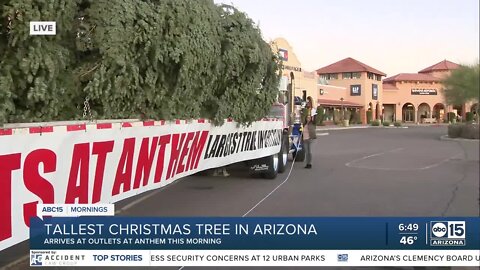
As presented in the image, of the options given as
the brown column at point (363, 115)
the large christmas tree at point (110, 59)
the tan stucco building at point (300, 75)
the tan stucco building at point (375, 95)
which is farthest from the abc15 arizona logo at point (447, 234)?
the brown column at point (363, 115)

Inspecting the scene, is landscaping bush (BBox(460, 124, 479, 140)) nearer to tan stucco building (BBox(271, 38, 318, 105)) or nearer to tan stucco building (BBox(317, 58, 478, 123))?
tan stucco building (BBox(271, 38, 318, 105))

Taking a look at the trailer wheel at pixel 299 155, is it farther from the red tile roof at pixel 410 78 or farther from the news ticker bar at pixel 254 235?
the red tile roof at pixel 410 78

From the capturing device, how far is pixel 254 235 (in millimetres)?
4180

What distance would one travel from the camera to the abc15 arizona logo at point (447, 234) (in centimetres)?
409

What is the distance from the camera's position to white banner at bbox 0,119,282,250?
3936mm

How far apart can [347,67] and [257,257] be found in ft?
241

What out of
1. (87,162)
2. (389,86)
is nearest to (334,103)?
(389,86)

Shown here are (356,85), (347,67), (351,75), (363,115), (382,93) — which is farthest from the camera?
(382,93)

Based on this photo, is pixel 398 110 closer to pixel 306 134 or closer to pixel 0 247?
pixel 306 134


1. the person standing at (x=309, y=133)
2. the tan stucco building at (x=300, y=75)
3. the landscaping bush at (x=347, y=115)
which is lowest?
the person standing at (x=309, y=133)

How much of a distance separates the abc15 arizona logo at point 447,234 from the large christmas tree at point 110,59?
150 inches

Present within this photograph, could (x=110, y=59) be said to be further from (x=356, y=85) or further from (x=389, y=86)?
(x=389, y=86)

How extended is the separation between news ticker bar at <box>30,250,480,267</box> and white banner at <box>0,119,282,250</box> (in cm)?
44

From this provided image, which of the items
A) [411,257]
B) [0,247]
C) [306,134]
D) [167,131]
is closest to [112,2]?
[167,131]
